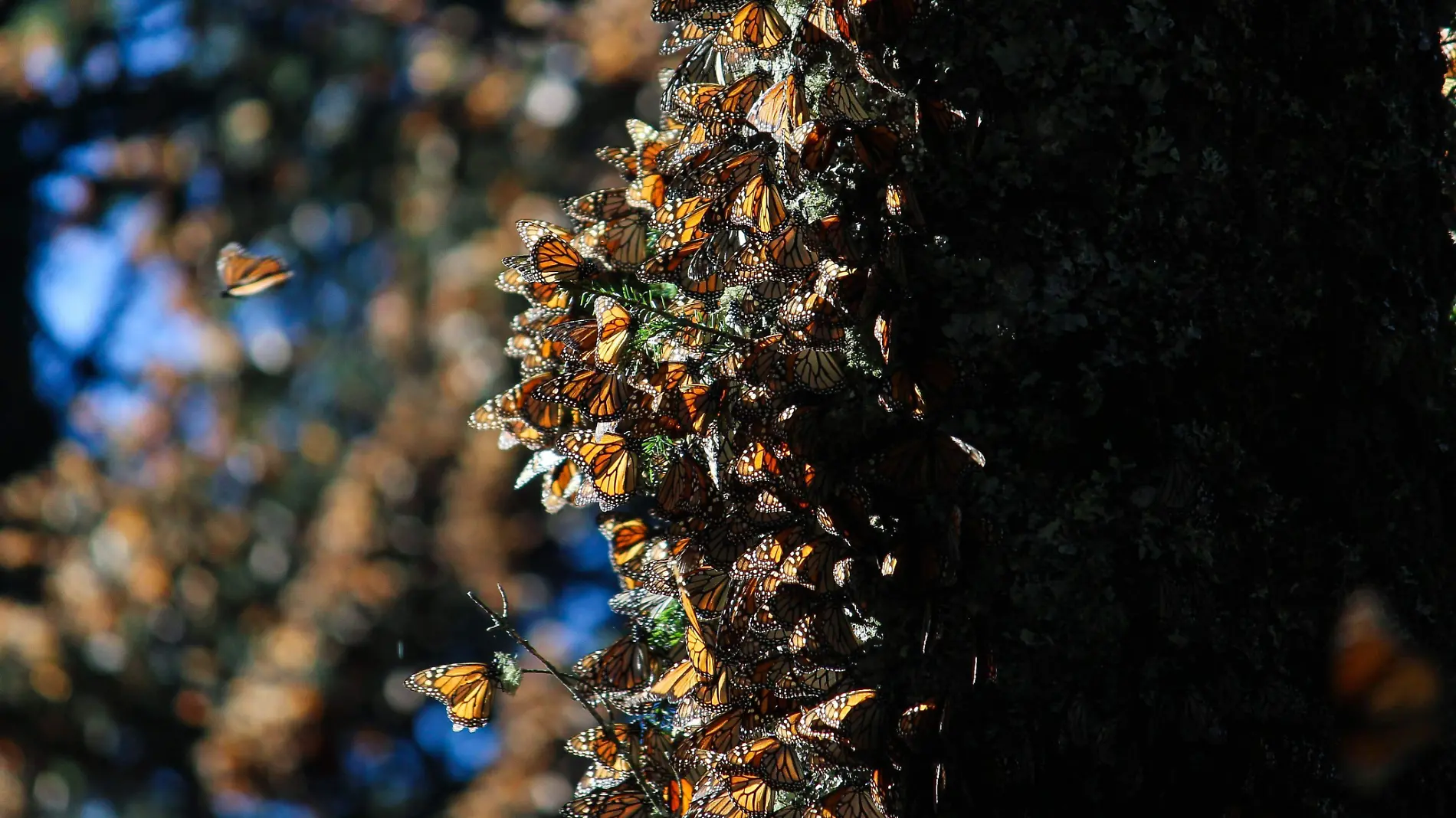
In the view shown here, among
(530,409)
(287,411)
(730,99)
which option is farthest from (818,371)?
(287,411)

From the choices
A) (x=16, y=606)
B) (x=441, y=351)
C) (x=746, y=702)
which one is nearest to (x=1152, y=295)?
(x=746, y=702)

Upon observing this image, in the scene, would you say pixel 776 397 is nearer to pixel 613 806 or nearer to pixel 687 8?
pixel 687 8

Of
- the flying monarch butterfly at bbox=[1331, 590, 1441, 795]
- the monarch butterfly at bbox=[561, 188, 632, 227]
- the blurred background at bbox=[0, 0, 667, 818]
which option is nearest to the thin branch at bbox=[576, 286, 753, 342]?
the monarch butterfly at bbox=[561, 188, 632, 227]

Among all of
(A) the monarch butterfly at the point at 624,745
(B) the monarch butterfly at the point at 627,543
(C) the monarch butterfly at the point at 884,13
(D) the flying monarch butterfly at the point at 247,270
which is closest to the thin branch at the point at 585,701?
(A) the monarch butterfly at the point at 624,745

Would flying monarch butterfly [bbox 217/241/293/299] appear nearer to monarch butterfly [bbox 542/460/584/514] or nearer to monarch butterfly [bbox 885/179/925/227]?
monarch butterfly [bbox 542/460/584/514]

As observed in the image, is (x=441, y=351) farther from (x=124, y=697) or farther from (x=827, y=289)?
(x=827, y=289)

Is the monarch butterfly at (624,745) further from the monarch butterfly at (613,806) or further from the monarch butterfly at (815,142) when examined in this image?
the monarch butterfly at (815,142)
